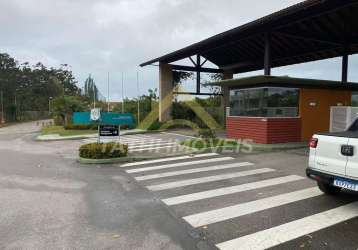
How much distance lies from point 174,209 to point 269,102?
9.80m

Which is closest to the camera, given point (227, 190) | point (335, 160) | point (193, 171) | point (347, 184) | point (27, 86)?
point (347, 184)

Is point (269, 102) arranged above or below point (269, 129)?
above

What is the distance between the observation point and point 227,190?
7672 millimetres

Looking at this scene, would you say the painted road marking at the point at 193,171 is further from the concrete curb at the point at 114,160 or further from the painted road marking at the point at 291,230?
the painted road marking at the point at 291,230

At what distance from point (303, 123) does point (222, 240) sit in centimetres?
1244

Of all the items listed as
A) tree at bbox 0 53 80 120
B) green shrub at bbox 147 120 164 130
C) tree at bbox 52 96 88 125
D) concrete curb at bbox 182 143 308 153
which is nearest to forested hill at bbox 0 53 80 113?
tree at bbox 0 53 80 120

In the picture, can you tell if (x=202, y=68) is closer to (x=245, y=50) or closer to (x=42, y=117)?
(x=245, y=50)

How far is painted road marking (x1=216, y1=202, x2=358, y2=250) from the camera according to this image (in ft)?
15.4

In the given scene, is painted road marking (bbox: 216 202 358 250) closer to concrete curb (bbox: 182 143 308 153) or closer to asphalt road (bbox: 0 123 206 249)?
asphalt road (bbox: 0 123 206 249)

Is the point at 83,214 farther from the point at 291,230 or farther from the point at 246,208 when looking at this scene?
the point at 291,230

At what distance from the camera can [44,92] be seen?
78.3 m

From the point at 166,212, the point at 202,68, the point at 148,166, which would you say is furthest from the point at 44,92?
the point at 166,212

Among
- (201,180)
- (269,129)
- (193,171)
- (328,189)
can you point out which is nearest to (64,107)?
(269,129)

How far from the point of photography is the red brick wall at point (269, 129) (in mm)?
14852
